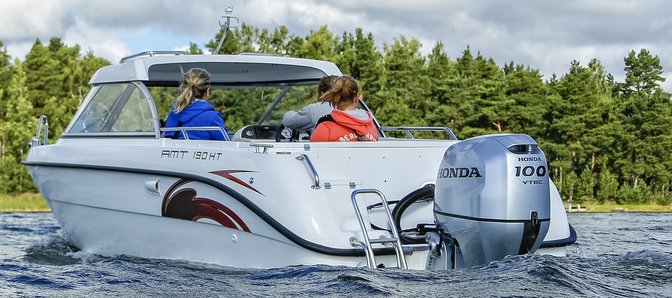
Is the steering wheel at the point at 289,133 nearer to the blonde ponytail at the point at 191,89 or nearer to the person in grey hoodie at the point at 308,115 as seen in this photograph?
the person in grey hoodie at the point at 308,115

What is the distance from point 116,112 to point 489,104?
41814mm

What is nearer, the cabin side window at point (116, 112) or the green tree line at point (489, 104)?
the cabin side window at point (116, 112)

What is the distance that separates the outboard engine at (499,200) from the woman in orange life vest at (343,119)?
103 cm

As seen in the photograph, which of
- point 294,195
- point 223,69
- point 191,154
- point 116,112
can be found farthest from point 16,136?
point 294,195

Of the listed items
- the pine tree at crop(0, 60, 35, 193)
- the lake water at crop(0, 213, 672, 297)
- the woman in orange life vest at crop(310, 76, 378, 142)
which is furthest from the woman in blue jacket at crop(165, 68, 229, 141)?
the pine tree at crop(0, 60, 35, 193)

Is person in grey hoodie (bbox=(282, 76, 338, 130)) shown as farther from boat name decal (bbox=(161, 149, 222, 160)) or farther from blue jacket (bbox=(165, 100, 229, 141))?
boat name decal (bbox=(161, 149, 222, 160))

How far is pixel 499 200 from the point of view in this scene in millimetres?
4430

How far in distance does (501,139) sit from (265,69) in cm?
383

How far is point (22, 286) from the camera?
5211 mm

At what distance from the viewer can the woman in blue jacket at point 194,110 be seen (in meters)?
6.29

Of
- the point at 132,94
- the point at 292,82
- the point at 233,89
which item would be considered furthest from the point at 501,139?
the point at 233,89

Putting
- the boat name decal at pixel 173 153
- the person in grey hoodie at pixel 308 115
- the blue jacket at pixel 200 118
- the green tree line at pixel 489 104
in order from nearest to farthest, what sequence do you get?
the boat name decal at pixel 173 153
the person in grey hoodie at pixel 308 115
the blue jacket at pixel 200 118
the green tree line at pixel 489 104

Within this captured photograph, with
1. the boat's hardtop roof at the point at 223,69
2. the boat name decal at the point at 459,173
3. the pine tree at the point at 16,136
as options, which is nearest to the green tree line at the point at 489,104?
the pine tree at the point at 16,136

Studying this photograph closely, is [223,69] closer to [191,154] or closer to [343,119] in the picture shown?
[191,154]
